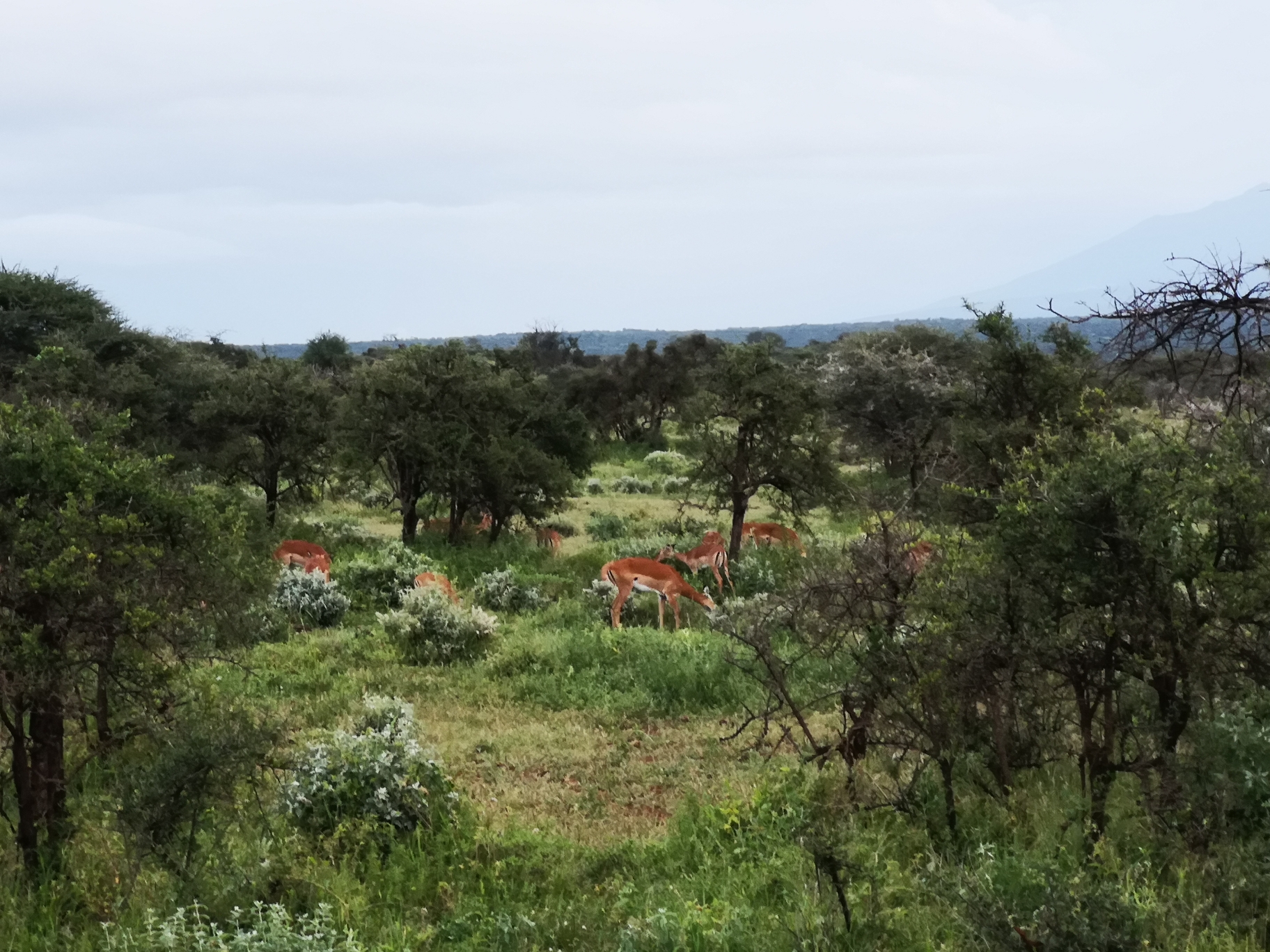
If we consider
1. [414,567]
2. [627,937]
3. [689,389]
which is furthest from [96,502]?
[689,389]

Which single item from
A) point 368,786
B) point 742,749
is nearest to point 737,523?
point 742,749

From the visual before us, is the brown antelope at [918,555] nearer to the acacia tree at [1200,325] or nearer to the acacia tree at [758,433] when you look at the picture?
the acacia tree at [1200,325]

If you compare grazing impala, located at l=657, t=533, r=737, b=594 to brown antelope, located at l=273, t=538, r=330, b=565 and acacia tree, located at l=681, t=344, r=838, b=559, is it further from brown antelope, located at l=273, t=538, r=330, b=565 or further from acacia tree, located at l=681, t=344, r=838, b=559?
brown antelope, located at l=273, t=538, r=330, b=565

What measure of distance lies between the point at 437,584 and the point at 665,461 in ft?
84.7

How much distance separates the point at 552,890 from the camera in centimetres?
675

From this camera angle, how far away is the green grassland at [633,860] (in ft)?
18.2

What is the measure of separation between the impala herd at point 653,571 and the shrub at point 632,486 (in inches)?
593

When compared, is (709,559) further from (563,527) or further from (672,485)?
(672,485)

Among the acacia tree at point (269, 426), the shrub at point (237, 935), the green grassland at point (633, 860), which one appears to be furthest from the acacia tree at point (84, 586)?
the acacia tree at point (269, 426)

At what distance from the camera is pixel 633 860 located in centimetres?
717

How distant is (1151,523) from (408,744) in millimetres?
5673

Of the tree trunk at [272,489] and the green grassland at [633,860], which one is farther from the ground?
the tree trunk at [272,489]

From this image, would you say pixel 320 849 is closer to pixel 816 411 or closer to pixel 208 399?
pixel 816 411

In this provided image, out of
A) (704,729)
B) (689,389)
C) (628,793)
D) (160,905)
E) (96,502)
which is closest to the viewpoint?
(160,905)
